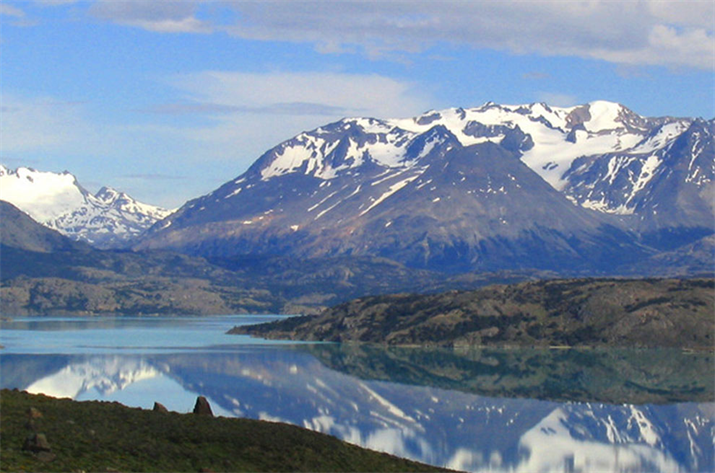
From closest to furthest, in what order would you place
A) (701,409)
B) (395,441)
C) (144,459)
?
(144,459)
(395,441)
(701,409)

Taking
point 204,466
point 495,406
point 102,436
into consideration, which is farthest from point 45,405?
point 495,406

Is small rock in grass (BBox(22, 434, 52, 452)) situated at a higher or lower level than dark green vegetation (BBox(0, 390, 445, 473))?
higher

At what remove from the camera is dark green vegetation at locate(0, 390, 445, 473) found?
2785 inches

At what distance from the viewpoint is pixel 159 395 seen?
193250mm

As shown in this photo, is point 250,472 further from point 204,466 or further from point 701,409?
point 701,409

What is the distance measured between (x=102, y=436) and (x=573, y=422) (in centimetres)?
10448

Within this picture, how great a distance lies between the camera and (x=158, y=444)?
254ft

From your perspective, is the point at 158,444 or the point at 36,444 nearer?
the point at 36,444

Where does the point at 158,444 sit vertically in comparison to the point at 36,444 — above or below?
below

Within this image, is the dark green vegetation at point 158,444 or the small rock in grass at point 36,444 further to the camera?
the dark green vegetation at point 158,444

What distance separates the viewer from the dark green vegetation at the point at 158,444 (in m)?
70.8

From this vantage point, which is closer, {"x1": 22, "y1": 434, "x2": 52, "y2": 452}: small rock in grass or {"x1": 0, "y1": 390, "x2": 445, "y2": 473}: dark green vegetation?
{"x1": 22, "y1": 434, "x2": 52, "y2": 452}: small rock in grass

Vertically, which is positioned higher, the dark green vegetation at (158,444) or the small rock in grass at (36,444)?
the small rock in grass at (36,444)

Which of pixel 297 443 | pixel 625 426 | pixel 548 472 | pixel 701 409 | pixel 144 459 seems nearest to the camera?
pixel 144 459
